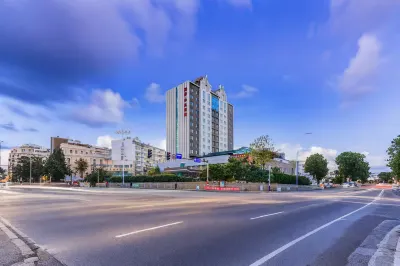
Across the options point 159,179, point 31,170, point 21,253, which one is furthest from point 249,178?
point 31,170

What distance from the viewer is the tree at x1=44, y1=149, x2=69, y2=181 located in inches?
3986

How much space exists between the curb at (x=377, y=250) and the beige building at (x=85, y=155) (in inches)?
5491

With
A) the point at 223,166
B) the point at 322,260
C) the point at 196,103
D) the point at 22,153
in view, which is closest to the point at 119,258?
the point at 322,260

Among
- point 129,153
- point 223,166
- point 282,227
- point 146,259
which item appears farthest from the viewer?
point 129,153

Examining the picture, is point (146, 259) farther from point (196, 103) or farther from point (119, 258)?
point (196, 103)

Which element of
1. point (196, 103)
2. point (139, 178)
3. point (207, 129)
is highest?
point (196, 103)

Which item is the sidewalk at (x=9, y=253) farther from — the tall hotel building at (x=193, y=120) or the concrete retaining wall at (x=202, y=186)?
the tall hotel building at (x=193, y=120)

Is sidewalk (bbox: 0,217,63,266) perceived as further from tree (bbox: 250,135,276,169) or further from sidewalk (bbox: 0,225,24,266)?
tree (bbox: 250,135,276,169)

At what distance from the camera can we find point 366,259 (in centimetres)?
676

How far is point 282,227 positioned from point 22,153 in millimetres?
200787

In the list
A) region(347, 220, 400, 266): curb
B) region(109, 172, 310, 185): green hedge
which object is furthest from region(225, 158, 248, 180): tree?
region(347, 220, 400, 266): curb

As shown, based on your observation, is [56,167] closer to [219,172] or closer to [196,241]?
[219,172]

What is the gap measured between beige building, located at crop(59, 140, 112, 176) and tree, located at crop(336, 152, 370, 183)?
365ft

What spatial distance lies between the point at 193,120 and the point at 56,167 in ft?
167
